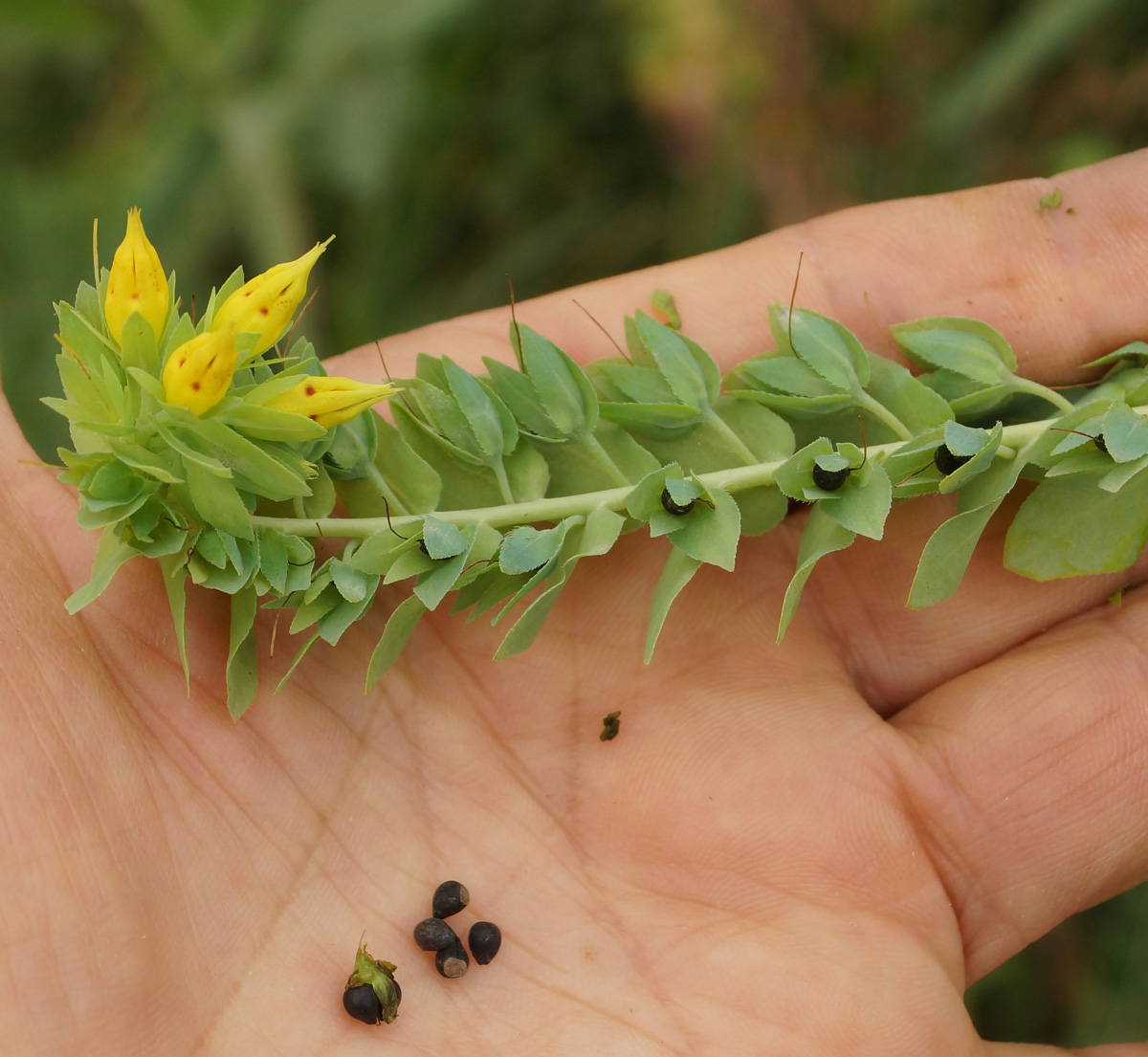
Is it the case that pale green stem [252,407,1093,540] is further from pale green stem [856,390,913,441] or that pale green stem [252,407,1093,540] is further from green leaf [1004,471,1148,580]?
green leaf [1004,471,1148,580]

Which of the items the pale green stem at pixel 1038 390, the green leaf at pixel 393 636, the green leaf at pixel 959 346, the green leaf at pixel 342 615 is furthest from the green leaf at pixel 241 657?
the pale green stem at pixel 1038 390

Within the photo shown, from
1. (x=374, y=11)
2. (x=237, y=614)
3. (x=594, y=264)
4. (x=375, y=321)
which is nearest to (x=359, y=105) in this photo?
(x=374, y=11)

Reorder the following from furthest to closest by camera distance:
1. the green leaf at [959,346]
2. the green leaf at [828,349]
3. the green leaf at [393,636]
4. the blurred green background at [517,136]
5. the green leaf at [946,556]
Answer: the blurred green background at [517,136]
the green leaf at [959,346]
the green leaf at [828,349]
the green leaf at [946,556]
the green leaf at [393,636]

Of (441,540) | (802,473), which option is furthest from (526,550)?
(802,473)

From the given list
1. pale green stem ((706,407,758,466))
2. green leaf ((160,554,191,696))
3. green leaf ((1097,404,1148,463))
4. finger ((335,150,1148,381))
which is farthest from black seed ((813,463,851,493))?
green leaf ((160,554,191,696))

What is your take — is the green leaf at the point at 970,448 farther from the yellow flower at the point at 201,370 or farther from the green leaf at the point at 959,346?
the yellow flower at the point at 201,370

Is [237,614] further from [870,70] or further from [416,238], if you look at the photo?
[870,70]
